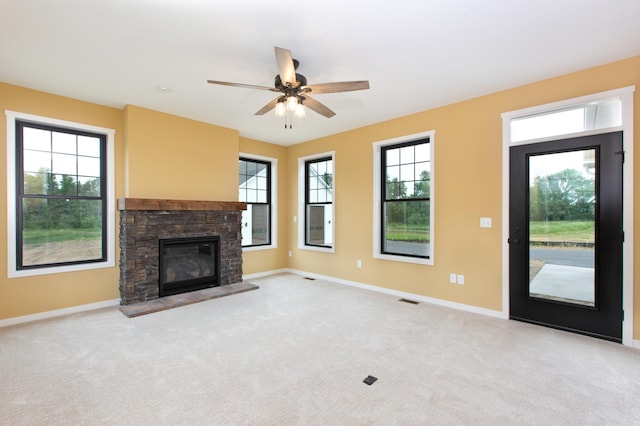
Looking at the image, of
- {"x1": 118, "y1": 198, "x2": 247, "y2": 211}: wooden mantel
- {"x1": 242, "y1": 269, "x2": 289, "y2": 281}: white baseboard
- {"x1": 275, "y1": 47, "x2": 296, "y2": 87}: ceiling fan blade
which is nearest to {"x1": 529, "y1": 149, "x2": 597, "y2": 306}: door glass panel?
{"x1": 275, "y1": 47, "x2": 296, "y2": 87}: ceiling fan blade

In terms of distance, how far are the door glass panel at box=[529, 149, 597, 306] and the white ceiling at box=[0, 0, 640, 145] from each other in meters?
1.00

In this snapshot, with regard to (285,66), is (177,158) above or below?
below

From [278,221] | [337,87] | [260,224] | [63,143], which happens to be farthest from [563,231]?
[63,143]

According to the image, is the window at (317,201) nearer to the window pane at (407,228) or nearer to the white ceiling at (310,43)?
the window pane at (407,228)

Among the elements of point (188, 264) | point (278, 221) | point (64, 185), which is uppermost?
point (64, 185)

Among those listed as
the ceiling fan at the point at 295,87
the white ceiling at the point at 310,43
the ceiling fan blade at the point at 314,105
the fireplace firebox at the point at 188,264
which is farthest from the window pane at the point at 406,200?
the fireplace firebox at the point at 188,264

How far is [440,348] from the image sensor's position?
278cm

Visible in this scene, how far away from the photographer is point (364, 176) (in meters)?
4.99

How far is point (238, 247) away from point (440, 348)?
11.7ft

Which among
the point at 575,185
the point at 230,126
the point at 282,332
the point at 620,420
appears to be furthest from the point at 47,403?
the point at 575,185

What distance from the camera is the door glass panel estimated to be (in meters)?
3.07

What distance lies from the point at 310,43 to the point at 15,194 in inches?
151

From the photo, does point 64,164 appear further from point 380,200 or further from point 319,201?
point 380,200

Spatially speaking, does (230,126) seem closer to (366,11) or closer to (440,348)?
(366,11)
